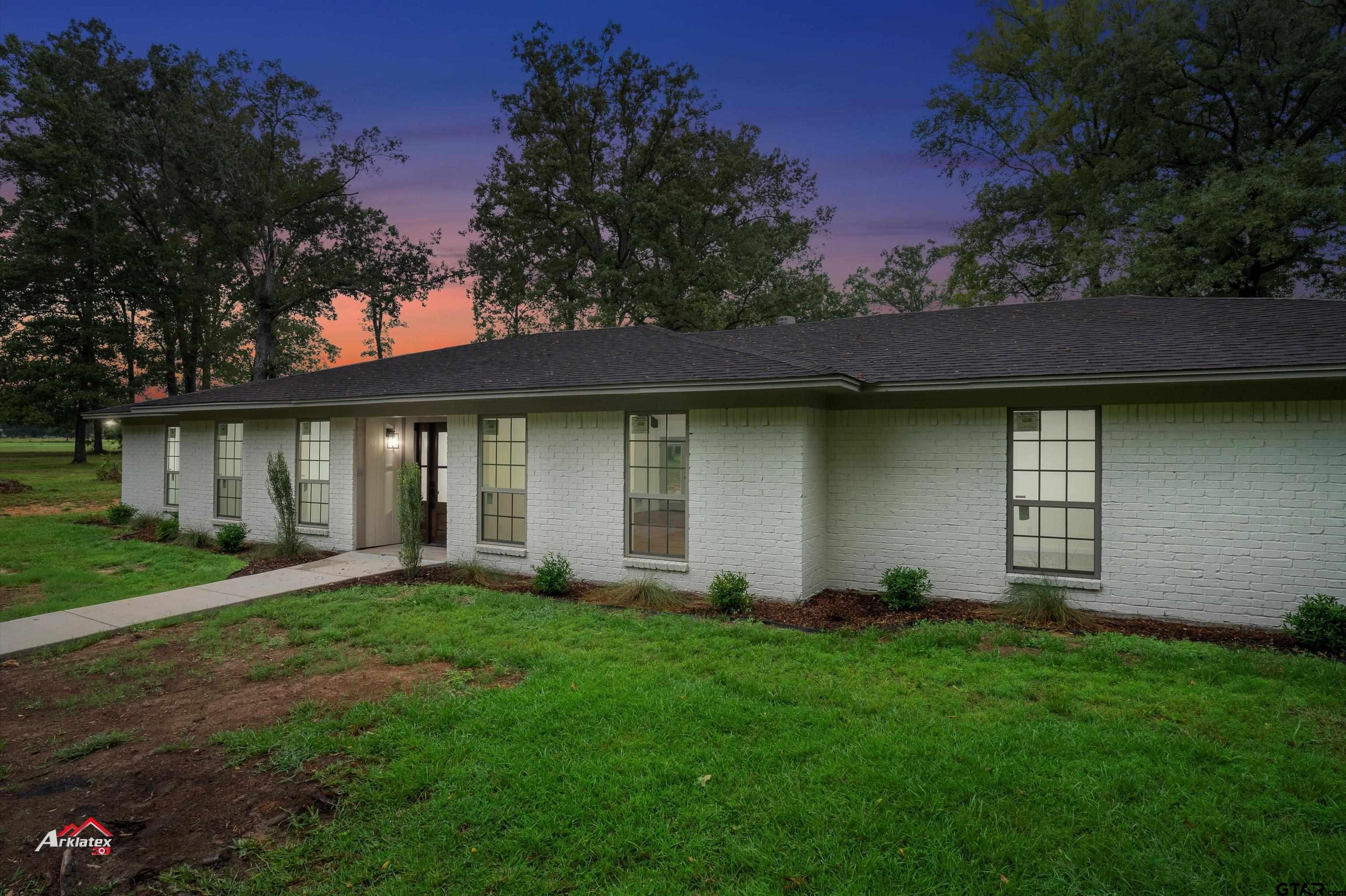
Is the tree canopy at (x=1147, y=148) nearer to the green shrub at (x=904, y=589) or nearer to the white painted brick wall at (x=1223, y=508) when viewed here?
the white painted brick wall at (x=1223, y=508)

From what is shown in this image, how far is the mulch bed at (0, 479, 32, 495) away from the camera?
19.8 m

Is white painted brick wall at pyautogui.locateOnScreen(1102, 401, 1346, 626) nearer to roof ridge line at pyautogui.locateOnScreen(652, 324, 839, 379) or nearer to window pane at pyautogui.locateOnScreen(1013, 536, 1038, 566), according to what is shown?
window pane at pyautogui.locateOnScreen(1013, 536, 1038, 566)

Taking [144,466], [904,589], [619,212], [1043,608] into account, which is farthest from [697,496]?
[619,212]

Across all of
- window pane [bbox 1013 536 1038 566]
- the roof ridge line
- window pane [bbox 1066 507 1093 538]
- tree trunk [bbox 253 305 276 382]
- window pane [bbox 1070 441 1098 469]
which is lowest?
window pane [bbox 1013 536 1038 566]

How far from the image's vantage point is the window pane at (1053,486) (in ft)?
26.6

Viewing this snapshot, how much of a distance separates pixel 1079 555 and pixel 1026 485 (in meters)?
1.25

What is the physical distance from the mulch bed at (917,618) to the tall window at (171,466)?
9123mm

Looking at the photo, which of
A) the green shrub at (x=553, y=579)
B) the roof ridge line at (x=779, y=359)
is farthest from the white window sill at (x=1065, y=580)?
the green shrub at (x=553, y=579)

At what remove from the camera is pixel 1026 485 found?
8102 mm

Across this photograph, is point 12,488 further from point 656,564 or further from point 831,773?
point 831,773

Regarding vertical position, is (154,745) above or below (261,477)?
below

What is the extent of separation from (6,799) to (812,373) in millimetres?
6645

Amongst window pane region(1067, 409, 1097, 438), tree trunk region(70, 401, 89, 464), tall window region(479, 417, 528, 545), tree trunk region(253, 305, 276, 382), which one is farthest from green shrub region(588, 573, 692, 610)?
tree trunk region(70, 401, 89, 464)

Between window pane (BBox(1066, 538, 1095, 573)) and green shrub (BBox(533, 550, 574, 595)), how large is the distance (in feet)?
20.3
